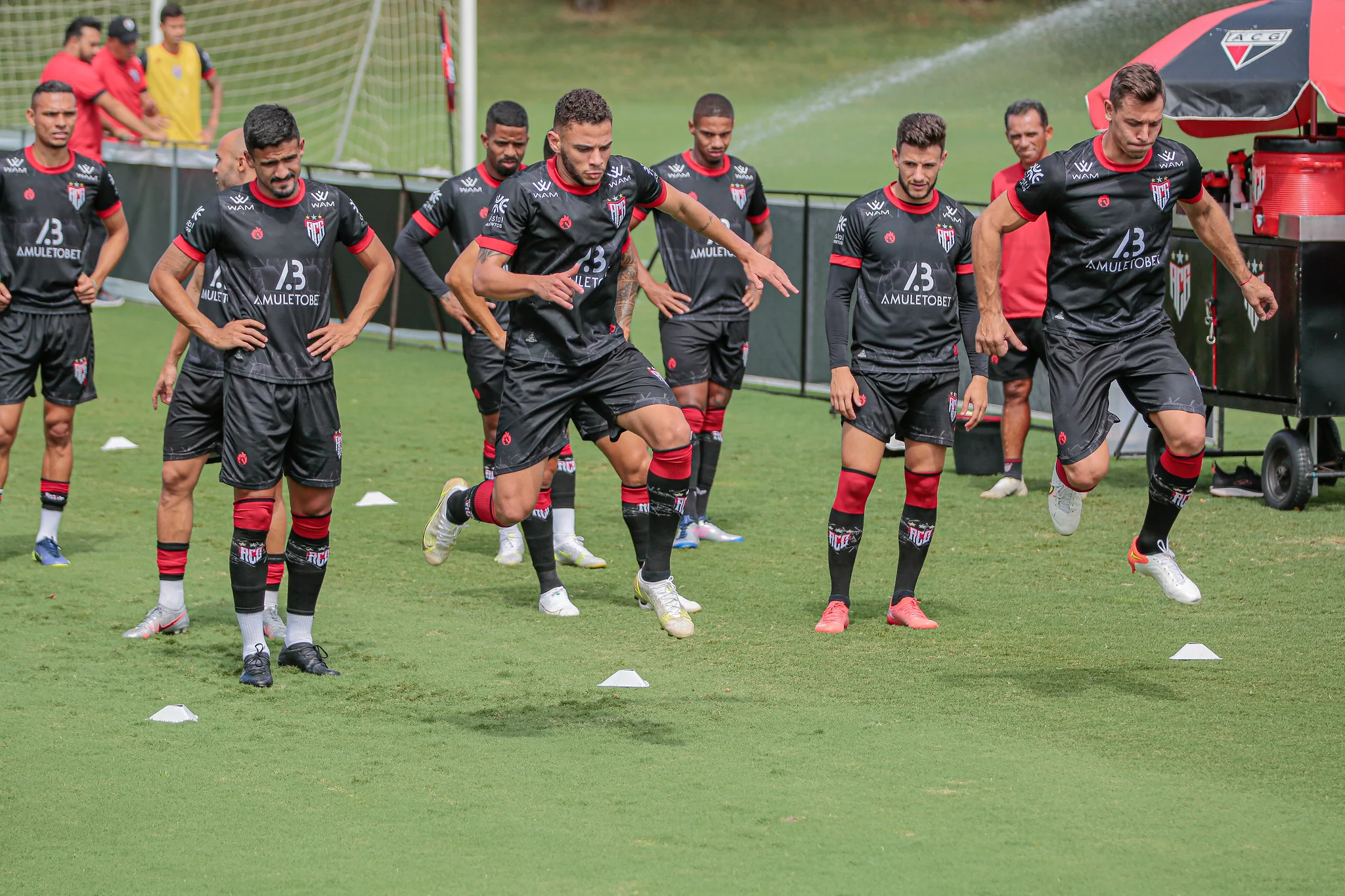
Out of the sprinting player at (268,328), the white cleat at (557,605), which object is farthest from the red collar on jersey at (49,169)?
the white cleat at (557,605)

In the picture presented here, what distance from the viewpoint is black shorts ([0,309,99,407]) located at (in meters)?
8.96

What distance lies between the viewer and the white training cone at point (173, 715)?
644cm

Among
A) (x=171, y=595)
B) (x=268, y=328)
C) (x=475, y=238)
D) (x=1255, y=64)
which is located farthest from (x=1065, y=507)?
(x=1255, y=64)

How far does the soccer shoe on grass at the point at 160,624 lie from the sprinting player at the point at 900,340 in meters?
2.90

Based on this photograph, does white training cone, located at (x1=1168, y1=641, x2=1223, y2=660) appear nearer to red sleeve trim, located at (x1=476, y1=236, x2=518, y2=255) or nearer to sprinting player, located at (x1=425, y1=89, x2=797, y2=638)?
sprinting player, located at (x1=425, y1=89, x2=797, y2=638)

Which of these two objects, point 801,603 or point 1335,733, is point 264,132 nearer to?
point 801,603

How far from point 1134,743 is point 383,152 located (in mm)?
19772

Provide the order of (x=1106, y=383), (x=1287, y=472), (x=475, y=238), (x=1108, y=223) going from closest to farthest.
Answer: (x=1108, y=223)
(x=1106, y=383)
(x=475, y=238)
(x=1287, y=472)

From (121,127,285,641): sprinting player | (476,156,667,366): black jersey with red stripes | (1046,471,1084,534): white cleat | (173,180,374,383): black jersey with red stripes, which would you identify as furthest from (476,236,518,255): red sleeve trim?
(1046,471,1084,534): white cleat

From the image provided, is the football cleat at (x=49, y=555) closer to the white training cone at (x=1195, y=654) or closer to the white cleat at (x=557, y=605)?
the white cleat at (x=557, y=605)

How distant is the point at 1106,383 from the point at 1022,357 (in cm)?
393

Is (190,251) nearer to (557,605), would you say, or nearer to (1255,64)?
(557,605)

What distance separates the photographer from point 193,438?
7586 millimetres

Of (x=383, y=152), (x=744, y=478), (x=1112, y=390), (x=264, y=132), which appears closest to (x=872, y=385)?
(x=264, y=132)
